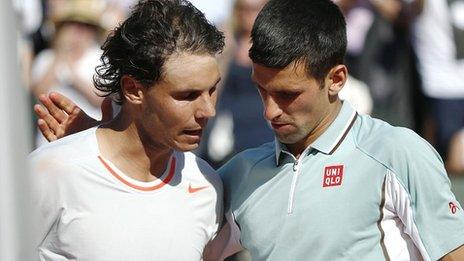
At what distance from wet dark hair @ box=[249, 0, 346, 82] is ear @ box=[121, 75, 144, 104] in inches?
15.6

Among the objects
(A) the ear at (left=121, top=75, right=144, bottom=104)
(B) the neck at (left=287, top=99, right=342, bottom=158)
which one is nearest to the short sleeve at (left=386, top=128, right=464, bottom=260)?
(B) the neck at (left=287, top=99, right=342, bottom=158)

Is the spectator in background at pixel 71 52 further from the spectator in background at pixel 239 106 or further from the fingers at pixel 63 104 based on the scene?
the fingers at pixel 63 104

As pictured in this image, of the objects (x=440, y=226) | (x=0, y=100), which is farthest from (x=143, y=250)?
(x=0, y=100)

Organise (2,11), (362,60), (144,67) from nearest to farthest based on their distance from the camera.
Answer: (2,11)
(144,67)
(362,60)

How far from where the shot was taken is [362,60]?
7.79 m

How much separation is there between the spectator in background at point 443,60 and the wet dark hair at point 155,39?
438 cm

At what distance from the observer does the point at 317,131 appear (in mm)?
3434

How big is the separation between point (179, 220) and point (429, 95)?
185 inches

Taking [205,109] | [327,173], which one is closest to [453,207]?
[327,173]

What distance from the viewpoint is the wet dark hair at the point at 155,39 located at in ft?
11.1

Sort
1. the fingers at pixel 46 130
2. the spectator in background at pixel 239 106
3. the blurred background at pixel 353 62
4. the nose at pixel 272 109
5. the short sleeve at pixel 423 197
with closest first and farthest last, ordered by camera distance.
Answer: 1. the short sleeve at pixel 423 197
2. the nose at pixel 272 109
3. the fingers at pixel 46 130
4. the spectator in background at pixel 239 106
5. the blurred background at pixel 353 62

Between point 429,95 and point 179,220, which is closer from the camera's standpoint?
point 179,220

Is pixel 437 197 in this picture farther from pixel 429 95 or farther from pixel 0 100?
pixel 429 95

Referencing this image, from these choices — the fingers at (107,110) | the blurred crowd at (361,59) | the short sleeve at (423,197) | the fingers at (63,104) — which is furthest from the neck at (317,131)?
the blurred crowd at (361,59)
